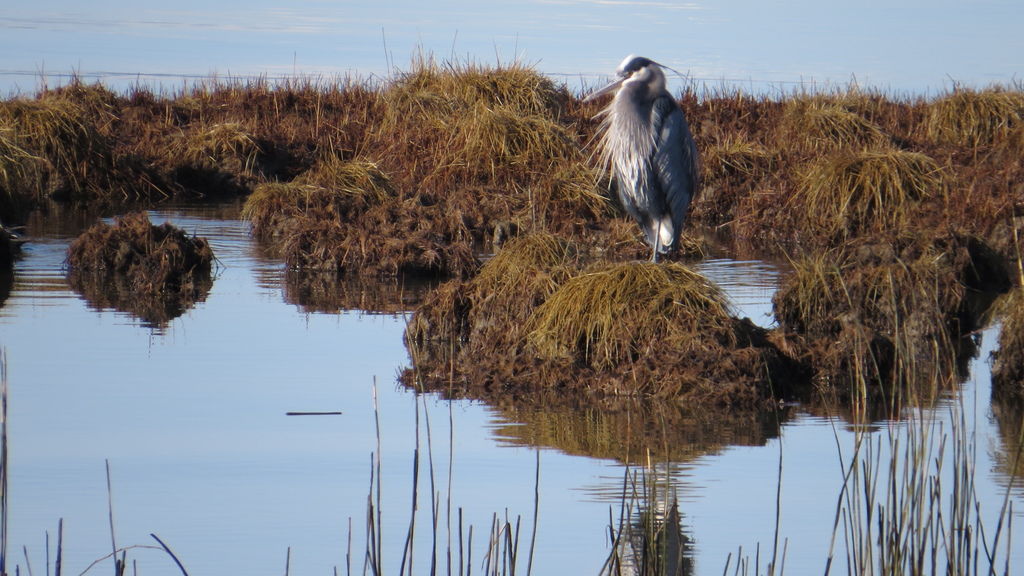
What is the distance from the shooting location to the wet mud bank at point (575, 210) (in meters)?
7.43

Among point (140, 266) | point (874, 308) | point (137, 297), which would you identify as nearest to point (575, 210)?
point (140, 266)

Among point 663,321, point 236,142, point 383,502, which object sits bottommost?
point 383,502

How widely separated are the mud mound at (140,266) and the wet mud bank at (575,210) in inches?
33.6

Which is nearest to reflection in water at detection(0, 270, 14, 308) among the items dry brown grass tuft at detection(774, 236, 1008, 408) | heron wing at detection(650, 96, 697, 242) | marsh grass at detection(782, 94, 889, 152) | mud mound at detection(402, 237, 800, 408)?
mud mound at detection(402, 237, 800, 408)

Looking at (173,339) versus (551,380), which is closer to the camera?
(551,380)

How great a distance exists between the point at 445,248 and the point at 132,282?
94.1 inches

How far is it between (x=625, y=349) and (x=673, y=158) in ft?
9.93

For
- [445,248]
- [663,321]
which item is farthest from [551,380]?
[445,248]

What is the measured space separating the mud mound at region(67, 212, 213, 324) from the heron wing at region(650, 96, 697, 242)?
334 centimetres

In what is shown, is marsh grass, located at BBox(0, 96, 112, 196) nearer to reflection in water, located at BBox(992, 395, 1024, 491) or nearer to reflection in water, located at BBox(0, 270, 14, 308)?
reflection in water, located at BBox(0, 270, 14, 308)

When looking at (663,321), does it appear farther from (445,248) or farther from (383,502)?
(445,248)

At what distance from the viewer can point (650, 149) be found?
10.0 m

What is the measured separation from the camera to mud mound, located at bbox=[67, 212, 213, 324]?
397 inches

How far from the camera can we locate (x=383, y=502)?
5457 millimetres
